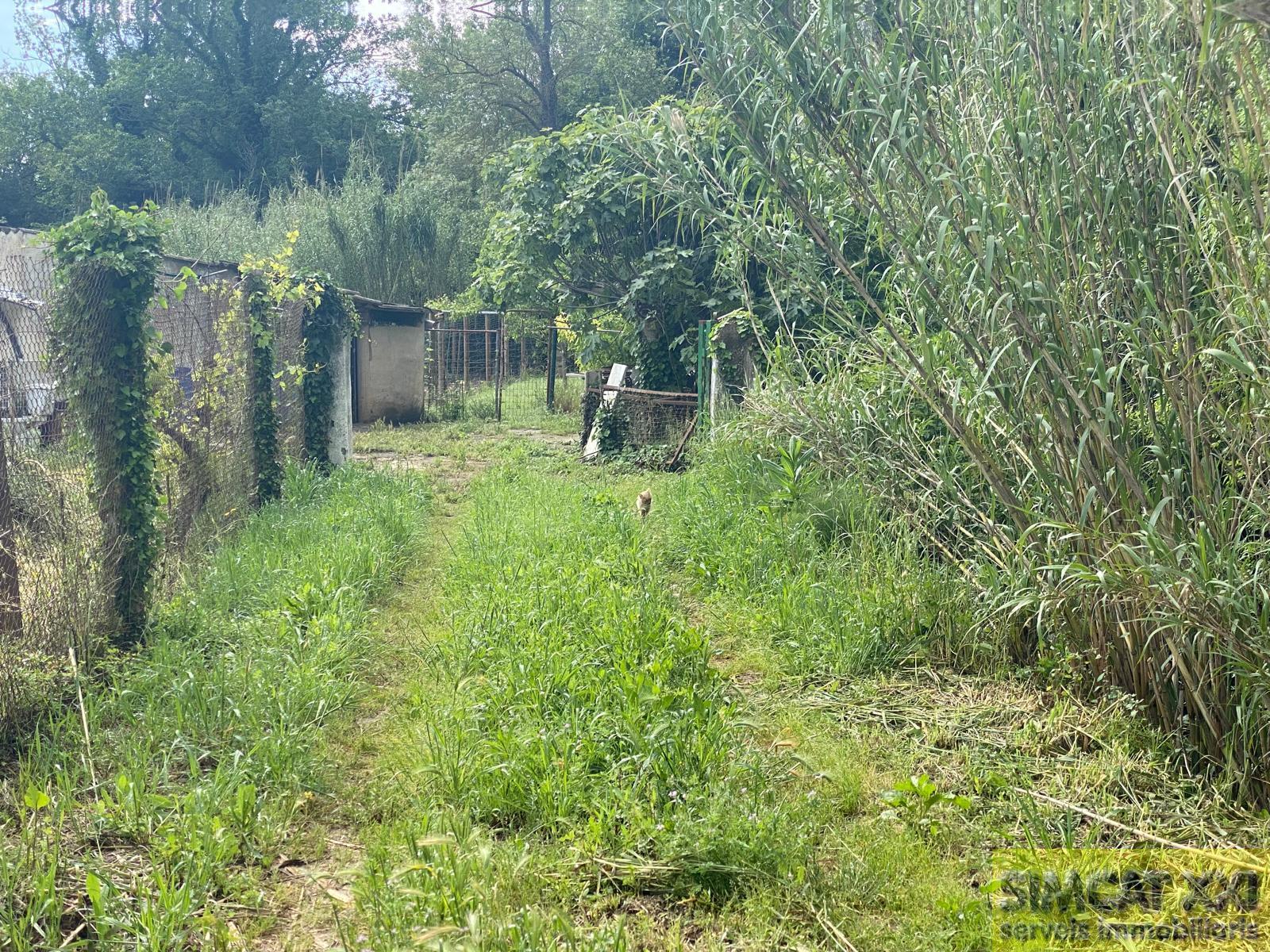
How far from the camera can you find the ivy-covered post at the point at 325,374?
1048 centimetres

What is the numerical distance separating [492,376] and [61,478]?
60.1 ft

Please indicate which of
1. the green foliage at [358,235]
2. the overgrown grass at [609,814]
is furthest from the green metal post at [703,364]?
the green foliage at [358,235]

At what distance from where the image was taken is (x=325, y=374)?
1061cm

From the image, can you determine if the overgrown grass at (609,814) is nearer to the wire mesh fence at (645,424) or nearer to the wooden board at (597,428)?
→ the wire mesh fence at (645,424)

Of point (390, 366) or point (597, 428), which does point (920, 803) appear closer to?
point (597, 428)

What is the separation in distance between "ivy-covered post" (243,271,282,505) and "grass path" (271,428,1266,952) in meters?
3.41

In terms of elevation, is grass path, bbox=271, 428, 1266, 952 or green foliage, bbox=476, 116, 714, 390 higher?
green foliage, bbox=476, 116, 714, 390

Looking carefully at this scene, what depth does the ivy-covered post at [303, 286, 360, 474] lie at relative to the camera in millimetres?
10477

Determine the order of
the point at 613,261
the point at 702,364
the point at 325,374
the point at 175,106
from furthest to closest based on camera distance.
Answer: the point at 175,106 → the point at 613,261 → the point at 702,364 → the point at 325,374

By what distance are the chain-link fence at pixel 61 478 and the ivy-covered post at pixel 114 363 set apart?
0.05 m

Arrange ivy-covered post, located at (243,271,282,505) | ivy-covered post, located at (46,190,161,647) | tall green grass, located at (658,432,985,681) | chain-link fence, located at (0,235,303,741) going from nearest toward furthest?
1. chain-link fence, located at (0,235,303,741)
2. tall green grass, located at (658,432,985,681)
3. ivy-covered post, located at (46,190,161,647)
4. ivy-covered post, located at (243,271,282,505)

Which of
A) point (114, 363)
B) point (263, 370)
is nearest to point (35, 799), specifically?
point (114, 363)

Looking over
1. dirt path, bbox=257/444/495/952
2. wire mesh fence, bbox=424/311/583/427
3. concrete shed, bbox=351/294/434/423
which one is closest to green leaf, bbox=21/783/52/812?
dirt path, bbox=257/444/495/952

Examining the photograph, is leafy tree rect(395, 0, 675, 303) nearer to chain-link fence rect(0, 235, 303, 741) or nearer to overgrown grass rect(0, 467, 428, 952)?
chain-link fence rect(0, 235, 303, 741)
